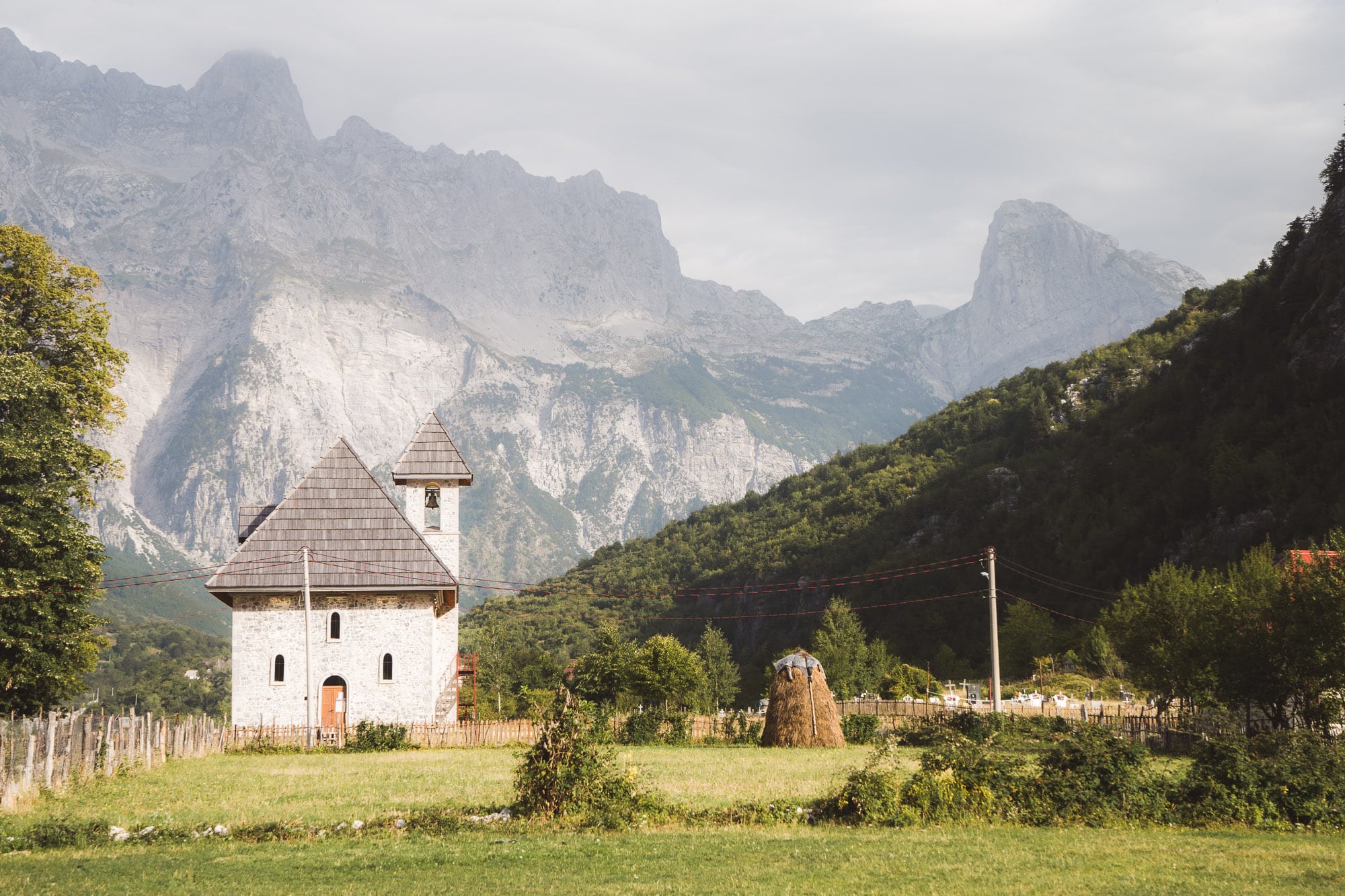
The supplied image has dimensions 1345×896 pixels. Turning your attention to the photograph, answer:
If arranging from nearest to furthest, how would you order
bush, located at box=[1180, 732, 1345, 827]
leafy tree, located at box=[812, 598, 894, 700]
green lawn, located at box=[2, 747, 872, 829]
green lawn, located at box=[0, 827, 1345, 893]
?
green lawn, located at box=[0, 827, 1345, 893]
bush, located at box=[1180, 732, 1345, 827]
green lawn, located at box=[2, 747, 872, 829]
leafy tree, located at box=[812, 598, 894, 700]

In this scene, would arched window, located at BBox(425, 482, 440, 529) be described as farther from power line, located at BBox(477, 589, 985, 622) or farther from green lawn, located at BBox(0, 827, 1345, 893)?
power line, located at BBox(477, 589, 985, 622)

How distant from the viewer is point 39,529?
2959 centimetres

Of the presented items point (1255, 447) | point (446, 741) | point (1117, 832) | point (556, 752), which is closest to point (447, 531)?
point (446, 741)

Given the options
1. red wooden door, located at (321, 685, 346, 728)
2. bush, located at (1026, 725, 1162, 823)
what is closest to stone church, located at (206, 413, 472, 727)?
red wooden door, located at (321, 685, 346, 728)

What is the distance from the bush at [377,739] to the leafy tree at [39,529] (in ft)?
28.2

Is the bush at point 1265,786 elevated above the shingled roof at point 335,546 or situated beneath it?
situated beneath

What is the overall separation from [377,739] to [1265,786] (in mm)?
27074

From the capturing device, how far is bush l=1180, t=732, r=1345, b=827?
18031mm

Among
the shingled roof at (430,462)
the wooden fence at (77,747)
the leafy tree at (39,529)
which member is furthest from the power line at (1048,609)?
the leafy tree at (39,529)

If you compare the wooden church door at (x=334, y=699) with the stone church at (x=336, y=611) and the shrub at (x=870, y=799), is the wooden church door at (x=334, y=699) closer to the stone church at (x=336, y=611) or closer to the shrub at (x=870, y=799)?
the stone church at (x=336, y=611)

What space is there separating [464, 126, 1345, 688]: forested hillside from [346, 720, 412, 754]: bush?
44.8 m

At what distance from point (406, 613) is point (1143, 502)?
58622mm

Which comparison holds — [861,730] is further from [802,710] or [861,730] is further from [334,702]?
[334,702]

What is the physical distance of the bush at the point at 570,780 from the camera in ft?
62.6
